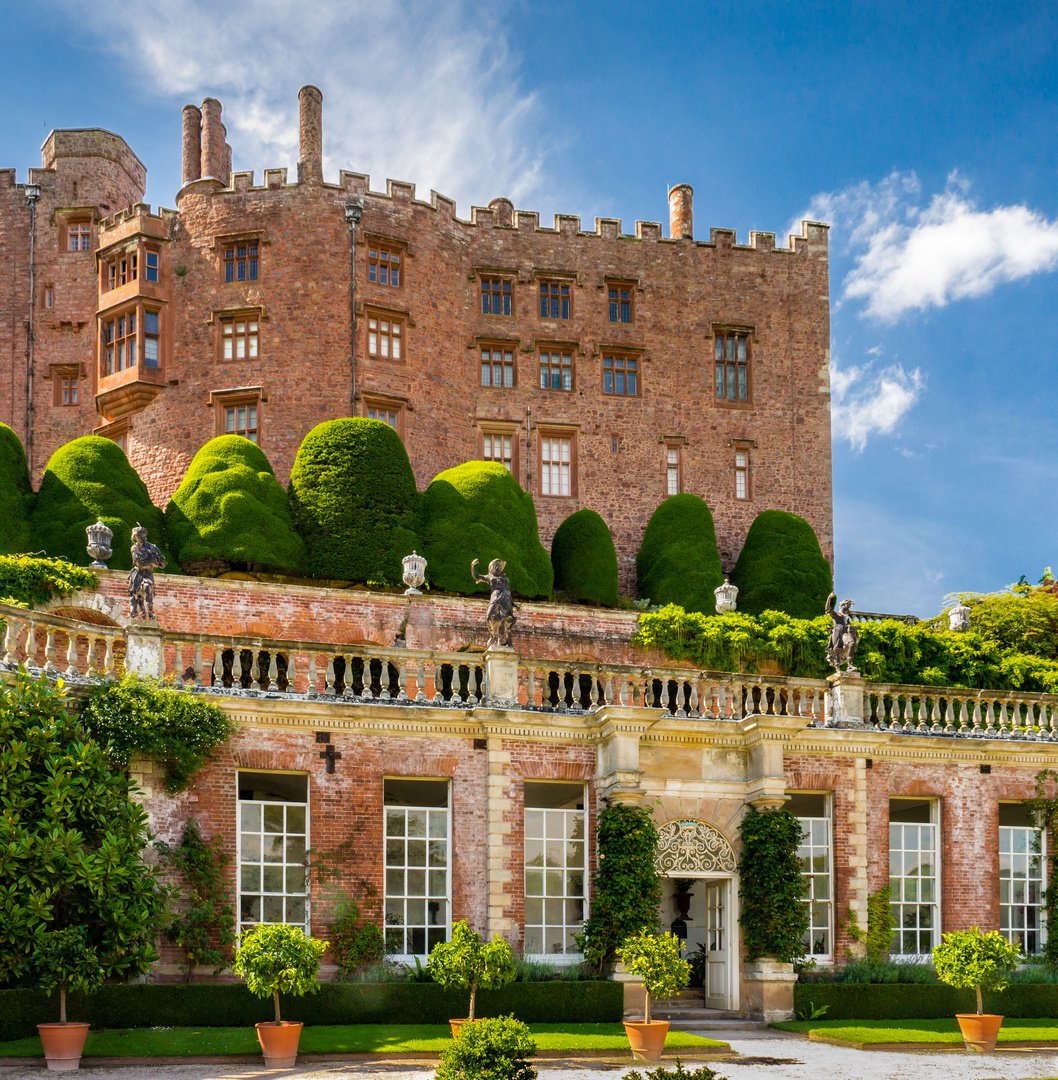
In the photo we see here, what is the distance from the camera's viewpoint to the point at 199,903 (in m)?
16.9

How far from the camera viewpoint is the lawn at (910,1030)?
17.5m

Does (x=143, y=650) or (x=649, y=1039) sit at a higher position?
(x=143, y=650)

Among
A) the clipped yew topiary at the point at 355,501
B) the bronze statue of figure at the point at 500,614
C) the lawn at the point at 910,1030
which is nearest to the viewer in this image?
the lawn at the point at 910,1030

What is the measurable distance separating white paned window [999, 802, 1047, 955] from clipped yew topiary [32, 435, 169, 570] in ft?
59.8

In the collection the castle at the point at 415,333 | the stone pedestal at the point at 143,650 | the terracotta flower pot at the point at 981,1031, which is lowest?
the terracotta flower pot at the point at 981,1031

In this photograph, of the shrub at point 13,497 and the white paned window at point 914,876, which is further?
the shrub at point 13,497

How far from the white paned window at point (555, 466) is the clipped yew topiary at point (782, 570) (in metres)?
5.74

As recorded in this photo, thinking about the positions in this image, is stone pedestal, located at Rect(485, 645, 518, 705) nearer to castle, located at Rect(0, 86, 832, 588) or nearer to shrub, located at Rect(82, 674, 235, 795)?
Result: shrub, located at Rect(82, 674, 235, 795)

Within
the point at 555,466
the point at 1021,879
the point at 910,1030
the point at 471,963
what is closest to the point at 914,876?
the point at 1021,879

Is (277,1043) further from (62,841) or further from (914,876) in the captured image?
(914,876)


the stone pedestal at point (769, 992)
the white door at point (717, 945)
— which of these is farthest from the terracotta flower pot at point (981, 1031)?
the white door at point (717, 945)

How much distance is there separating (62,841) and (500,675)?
273 inches

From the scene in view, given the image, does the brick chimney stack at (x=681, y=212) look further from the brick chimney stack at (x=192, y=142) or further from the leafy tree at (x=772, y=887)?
the leafy tree at (x=772, y=887)

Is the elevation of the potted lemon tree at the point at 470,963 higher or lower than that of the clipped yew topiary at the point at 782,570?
lower
